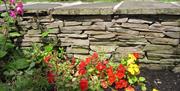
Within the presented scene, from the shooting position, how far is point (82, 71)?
3.88 m

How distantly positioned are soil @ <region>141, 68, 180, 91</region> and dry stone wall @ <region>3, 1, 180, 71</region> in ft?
0.26

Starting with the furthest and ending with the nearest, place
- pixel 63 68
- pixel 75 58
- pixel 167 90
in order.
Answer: pixel 75 58
pixel 63 68
pixel 167 90

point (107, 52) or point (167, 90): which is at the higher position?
point (107, 52)

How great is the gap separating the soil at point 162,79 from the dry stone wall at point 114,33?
80 mm

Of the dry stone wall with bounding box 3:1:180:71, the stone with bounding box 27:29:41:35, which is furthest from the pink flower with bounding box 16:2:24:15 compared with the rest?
the stone with bounding box 27:29:41:35

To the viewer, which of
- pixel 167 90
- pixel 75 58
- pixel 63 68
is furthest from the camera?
pixel 75 58

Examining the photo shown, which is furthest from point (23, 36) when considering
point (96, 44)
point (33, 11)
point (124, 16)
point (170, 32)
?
point (170, 32)

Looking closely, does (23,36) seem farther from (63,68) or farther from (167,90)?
(167,90)

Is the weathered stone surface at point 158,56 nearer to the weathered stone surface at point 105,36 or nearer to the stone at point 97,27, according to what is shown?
the weathered stone surface at point 105,36

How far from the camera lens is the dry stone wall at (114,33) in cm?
412

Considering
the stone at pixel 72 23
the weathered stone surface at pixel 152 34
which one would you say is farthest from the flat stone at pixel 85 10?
the weathered stone surface at pixel 152 34

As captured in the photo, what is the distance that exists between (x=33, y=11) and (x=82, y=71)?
3.74 feet

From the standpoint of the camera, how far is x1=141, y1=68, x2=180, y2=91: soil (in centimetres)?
391

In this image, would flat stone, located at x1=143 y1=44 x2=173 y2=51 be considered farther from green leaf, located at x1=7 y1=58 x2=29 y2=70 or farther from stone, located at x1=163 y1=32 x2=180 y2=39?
green leaf, located at x1=7 y1=58 x2=29 y2=70
